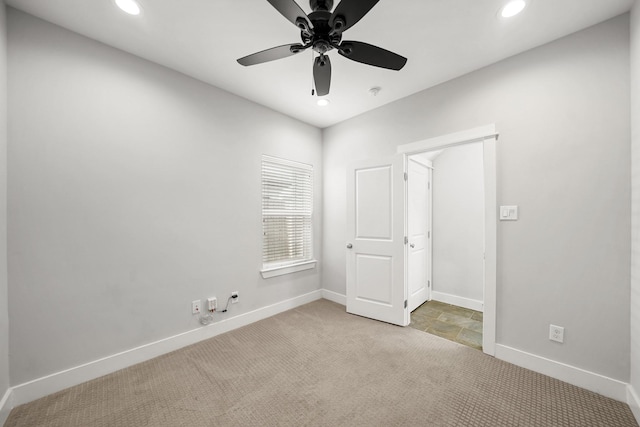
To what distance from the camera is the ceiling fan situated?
1224 millimetres

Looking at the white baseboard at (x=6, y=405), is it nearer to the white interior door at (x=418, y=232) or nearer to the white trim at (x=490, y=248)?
the white interior door at (x=418, y=232)

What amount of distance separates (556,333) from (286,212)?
294 centimetres

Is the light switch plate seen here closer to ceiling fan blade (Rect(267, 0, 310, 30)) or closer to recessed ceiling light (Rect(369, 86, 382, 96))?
recessed ceiling light (Rect(369, 86, 382, 96))

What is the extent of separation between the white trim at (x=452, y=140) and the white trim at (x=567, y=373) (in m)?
1.93

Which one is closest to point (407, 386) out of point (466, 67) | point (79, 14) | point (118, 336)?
point (118, 336)

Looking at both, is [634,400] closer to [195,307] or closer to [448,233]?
[448,233]

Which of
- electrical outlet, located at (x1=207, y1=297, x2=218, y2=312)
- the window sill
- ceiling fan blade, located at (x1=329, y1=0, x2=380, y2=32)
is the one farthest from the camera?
the window sill

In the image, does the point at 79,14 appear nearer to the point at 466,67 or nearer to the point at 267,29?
the point at 267,29

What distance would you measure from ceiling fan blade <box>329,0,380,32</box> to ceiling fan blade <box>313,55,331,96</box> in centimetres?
26

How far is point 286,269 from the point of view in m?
3.36

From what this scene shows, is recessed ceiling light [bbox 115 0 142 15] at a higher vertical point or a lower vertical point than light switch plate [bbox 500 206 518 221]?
higher

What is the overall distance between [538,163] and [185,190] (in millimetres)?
3203

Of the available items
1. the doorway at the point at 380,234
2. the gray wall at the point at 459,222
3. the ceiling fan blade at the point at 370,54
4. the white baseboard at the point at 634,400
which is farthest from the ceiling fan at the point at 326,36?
the white baseboard at the point at 634,400

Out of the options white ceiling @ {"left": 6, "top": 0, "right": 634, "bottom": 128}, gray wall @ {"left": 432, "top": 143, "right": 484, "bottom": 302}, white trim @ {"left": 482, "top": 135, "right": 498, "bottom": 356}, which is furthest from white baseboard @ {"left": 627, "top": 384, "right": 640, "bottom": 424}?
white ceiling @ {"left": 6, "top": 0, "right": 634, "bottom": 128}
